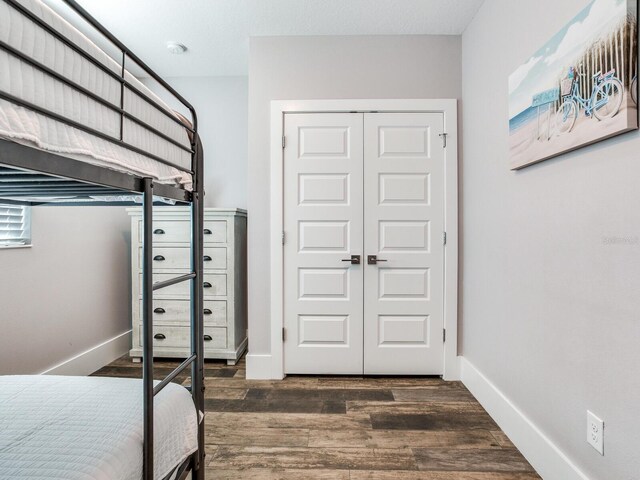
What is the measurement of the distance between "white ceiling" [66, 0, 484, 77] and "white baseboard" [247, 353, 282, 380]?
2350 millimetres

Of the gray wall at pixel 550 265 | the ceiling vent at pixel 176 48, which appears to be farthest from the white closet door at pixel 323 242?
the ceiling vent at pixel 176 48

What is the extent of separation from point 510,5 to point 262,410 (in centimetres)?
269

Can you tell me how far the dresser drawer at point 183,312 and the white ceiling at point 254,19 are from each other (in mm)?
1995

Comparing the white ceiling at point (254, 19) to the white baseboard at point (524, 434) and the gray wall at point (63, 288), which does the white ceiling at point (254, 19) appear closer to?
the gray wall at point (63, 288)

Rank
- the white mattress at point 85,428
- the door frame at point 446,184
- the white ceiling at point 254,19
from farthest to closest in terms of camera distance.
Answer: the door frame at point 446,184, the white ceiling at point 254,19, the white mattress at point 85,428

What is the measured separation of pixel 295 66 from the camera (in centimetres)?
268

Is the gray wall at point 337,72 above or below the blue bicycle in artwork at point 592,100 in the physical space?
above

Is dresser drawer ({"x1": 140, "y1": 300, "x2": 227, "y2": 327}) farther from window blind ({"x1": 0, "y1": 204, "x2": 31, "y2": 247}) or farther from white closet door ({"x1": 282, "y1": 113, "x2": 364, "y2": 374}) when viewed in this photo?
window blind ({"x1": 0, "y1": 204, "x2": 31, "y2": 247})

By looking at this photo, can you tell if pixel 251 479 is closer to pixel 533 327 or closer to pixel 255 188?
pixel 533 327

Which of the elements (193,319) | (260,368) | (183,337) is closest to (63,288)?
(183,337)

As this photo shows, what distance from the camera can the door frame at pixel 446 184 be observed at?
2.64 m

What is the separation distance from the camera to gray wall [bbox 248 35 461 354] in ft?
8.73

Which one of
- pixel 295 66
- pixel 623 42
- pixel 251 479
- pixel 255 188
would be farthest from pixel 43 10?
pixel 295 66

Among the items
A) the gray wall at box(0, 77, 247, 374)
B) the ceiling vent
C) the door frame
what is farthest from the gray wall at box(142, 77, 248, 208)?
the door frame
